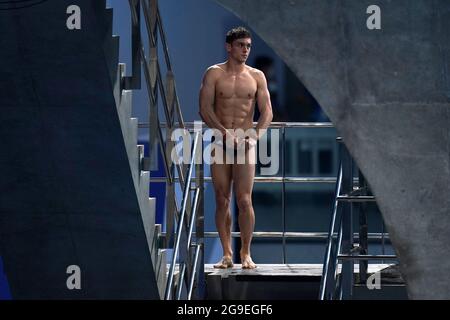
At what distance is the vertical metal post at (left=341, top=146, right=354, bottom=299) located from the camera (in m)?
8.33

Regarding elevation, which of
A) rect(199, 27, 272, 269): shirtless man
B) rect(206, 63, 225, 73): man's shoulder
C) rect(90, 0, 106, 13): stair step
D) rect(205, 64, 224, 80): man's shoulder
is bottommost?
rect(199, 27, 272, 269): shirtless man

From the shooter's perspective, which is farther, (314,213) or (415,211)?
(314,213)

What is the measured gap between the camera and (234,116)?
387 inches

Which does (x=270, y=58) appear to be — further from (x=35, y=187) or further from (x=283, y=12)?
(x=283, y=12)

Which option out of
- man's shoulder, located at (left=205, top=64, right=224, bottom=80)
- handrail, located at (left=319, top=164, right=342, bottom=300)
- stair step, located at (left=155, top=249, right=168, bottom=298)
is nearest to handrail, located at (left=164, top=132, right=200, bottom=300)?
stair step, located at (left=155, top=249, right=168, bottom=298)

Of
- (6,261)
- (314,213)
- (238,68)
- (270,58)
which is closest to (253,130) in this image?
(238,68)

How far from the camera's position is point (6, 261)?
31.1 feet

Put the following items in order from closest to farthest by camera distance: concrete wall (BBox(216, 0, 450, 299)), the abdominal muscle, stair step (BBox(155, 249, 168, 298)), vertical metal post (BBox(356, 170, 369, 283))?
concrete wall (BBox(216, 0, 450, 299)), vertical metal post (BBox(356, 170, 369, 283)), stair step (BBox(155, 249, 168, 298)), the abdominal muscle

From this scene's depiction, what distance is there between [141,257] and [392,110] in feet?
9.80

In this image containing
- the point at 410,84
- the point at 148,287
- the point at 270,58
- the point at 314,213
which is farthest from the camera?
the point at 314,213

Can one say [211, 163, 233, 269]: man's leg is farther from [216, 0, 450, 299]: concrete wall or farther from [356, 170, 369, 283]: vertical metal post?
[216, 0, 450, 299]: concrete wall

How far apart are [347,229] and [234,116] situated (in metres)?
1.80

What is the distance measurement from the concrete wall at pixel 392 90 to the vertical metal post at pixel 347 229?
158 centimetres

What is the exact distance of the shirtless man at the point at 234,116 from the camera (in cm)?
973
